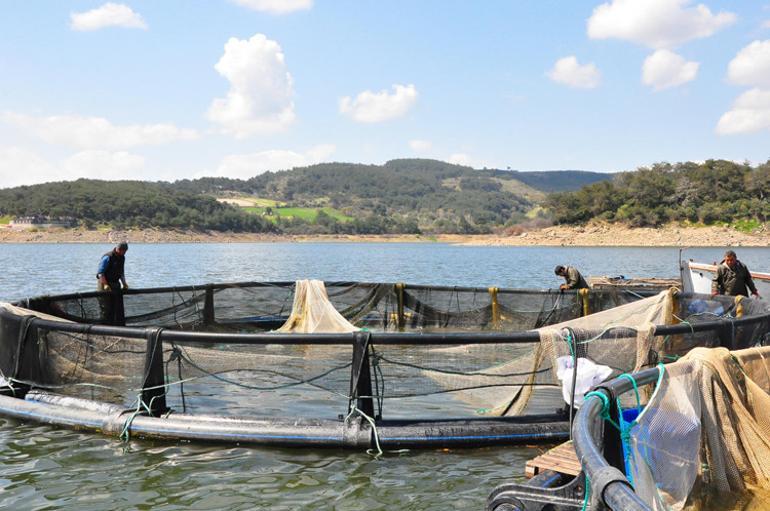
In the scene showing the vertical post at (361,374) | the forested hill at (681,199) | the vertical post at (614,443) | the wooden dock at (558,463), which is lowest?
the wooden dock at (558,463)

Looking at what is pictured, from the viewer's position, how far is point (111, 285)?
1298 centimetres

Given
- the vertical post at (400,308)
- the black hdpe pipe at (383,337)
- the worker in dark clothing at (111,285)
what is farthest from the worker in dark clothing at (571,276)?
the worker in dark clothing at (111,285)

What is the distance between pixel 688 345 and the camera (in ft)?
24.8

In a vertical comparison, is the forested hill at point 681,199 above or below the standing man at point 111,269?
above

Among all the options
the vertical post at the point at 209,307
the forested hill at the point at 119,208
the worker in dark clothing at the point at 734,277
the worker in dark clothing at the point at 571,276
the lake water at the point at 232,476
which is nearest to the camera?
the lake water at the point at 232,476

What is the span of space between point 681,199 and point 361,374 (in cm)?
13770

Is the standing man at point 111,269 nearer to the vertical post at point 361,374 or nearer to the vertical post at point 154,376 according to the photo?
the vertical post at point 154,376

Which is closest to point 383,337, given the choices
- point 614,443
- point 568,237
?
point 614,443

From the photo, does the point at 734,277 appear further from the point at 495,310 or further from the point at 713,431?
the point at 713,431

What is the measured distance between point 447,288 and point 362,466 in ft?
26.1

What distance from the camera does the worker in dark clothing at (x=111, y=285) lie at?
39.9ft

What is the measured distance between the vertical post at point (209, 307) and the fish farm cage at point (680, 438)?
10.2m

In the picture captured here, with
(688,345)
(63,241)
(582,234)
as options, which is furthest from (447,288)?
(63,241)

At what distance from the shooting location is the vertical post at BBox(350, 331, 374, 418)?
279 inches
